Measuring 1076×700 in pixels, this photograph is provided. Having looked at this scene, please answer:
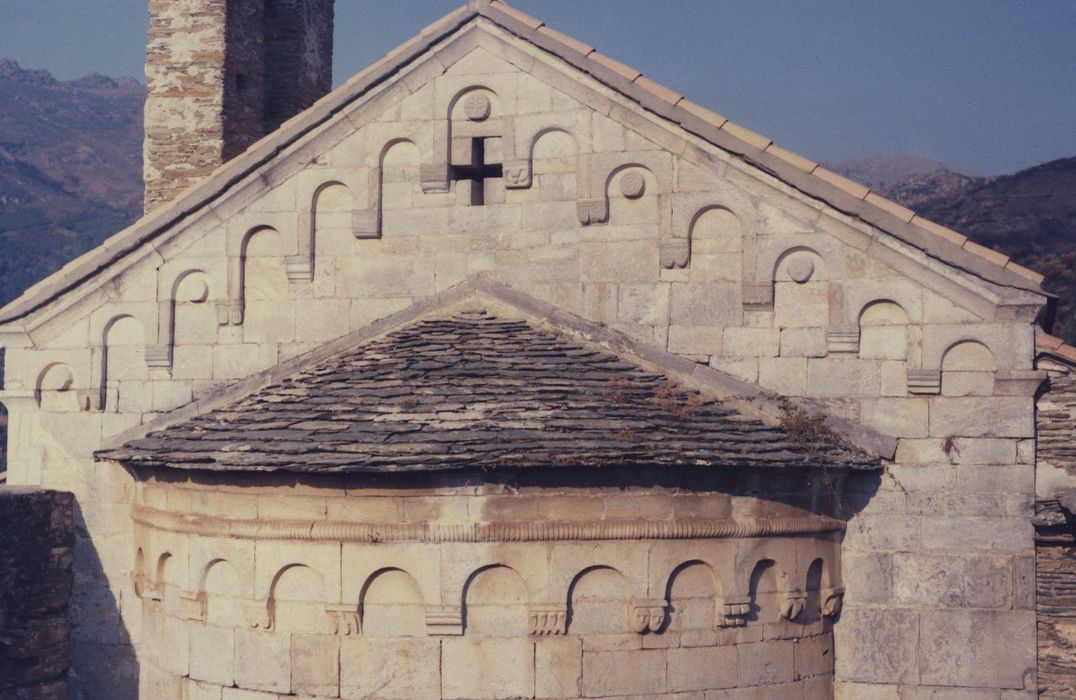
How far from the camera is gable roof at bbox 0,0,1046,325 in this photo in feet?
33.8

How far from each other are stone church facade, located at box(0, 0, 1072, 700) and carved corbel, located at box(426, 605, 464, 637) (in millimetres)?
23

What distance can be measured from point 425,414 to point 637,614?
217 cm

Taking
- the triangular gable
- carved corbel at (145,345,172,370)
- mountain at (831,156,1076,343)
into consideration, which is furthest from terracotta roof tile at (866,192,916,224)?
mountain at (831,156,1076,343)

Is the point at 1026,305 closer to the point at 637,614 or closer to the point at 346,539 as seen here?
the point at 637,614

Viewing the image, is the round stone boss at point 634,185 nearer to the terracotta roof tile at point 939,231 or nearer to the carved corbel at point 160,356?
the terracotta roof tile at point 939,231

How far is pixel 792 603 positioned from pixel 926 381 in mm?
2116

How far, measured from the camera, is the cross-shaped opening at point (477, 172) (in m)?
11.7

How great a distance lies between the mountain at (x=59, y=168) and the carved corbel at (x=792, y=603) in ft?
235

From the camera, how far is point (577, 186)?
1140 centimetres

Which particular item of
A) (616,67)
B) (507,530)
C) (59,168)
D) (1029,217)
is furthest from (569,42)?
(59,168)

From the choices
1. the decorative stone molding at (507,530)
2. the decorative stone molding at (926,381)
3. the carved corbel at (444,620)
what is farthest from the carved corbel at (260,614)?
the decorative stone molding at (926,381)

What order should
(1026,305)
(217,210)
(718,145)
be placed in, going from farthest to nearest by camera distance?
(217,210) → (718,145) → (1026,305)

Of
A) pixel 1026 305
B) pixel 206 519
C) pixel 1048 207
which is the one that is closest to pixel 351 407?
pixel 206 519

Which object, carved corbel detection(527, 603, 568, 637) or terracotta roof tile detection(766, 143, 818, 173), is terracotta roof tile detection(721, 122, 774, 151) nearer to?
terracotta roof tile detection(766, 143, 818, 173)
